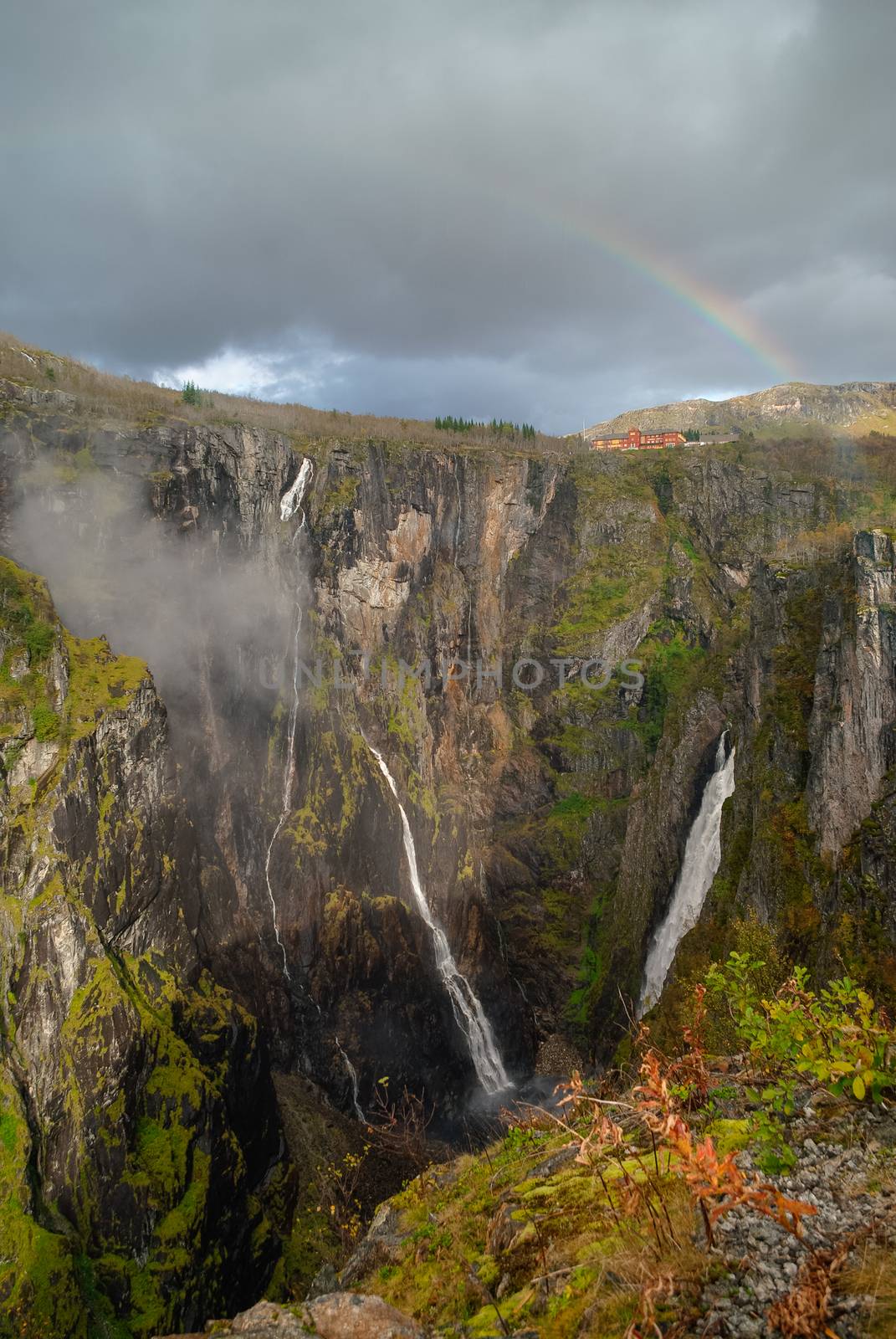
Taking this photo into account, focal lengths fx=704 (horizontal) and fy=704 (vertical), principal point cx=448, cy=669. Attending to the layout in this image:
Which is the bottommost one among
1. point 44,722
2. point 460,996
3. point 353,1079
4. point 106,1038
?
point 353,1079

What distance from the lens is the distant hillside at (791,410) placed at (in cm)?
9412

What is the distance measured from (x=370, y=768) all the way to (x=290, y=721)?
5169 mm

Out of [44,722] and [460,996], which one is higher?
[44,722]

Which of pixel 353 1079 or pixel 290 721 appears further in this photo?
pixel 290 721

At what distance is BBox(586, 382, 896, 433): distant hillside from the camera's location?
94.1m

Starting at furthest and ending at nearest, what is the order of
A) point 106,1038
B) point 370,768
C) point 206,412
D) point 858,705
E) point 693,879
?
point 206,412 → point 370,768 → point 693,879 → point 858,705 → point 106,1038

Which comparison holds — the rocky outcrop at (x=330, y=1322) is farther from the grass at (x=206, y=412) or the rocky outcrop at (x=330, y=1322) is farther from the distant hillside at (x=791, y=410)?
the distant hillside at (x=791, y=410)

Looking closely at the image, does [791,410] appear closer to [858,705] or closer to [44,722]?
[858,705]

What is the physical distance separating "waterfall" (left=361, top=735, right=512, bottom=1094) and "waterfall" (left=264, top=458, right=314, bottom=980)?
447 centimetres

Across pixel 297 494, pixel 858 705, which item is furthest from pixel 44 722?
pixel 858 705

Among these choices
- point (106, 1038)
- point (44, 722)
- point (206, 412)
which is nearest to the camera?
point (106, 1038)

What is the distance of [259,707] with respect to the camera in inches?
1459

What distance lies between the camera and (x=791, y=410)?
338ft

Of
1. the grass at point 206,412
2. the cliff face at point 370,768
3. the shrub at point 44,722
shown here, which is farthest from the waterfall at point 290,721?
the shrub at point 44,722
